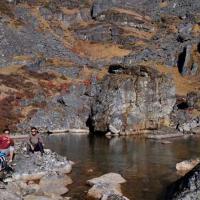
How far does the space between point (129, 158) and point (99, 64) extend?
7317 cm

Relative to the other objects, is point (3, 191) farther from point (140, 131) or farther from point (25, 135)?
point (140, 131)

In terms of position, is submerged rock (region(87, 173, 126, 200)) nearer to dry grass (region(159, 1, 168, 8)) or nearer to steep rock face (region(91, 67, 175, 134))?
steep rock face (region(91, 67, 175, 134))

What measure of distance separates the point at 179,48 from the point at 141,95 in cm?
5210

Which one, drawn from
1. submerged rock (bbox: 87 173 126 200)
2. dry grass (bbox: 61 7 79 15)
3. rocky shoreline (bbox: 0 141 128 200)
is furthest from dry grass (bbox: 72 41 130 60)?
submerged rock (bbox: 87 173 126 200)

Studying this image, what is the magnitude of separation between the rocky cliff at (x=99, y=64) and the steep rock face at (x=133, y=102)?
0.19 m

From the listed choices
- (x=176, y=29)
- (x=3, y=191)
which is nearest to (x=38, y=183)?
(x=3, y=191)

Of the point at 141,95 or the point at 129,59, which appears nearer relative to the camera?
the point at 141,95

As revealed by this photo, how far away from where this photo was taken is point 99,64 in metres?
127

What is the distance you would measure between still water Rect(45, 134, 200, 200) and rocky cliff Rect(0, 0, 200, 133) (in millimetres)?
12168

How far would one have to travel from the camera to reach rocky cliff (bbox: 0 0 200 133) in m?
91.2

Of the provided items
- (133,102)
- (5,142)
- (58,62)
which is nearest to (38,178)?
(5,142)

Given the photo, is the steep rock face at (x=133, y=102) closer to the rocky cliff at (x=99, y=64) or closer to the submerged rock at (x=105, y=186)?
the rocky cliff at (x=99, y=64)

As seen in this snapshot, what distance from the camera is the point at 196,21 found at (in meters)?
158

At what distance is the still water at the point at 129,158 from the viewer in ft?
130
